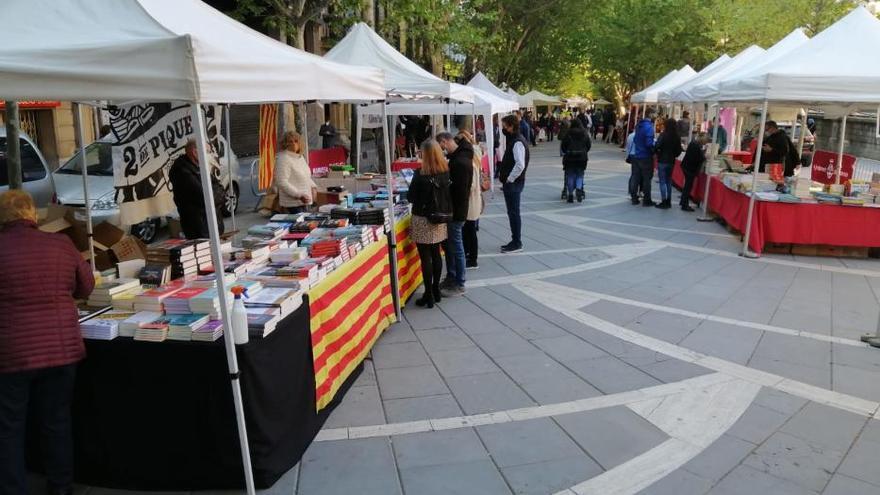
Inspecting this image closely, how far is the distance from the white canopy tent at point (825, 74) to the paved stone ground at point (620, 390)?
88.8 inches

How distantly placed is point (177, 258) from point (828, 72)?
26.9 feet

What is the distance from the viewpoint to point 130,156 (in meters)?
6.30

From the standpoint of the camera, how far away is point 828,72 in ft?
27.2

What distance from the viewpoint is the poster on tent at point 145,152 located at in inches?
245

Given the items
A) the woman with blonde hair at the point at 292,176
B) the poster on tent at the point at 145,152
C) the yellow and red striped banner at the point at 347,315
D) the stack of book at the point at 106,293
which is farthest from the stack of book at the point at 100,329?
the woman with blonde hair at the point at 292,176

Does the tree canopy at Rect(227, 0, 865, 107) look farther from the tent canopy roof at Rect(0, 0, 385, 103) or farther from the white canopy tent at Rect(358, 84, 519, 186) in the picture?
the tent canopy roof at Rect(0, 0, 385, 103)

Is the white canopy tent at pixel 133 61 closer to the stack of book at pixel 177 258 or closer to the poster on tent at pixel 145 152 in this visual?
the stack of book at pixel 177 258

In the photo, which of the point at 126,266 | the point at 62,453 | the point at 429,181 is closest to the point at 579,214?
the point at 429,181

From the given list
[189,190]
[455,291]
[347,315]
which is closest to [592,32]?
[455,291]

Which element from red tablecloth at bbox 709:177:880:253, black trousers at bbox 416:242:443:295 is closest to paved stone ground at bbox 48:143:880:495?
black trousers at bbox 416:242:443:295

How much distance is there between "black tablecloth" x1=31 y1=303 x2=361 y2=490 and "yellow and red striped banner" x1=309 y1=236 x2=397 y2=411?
636 mm

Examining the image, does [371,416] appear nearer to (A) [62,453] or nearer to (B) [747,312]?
(A) [62,453]

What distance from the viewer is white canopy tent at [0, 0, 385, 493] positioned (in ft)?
9.43

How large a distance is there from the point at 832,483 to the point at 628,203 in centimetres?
1055
